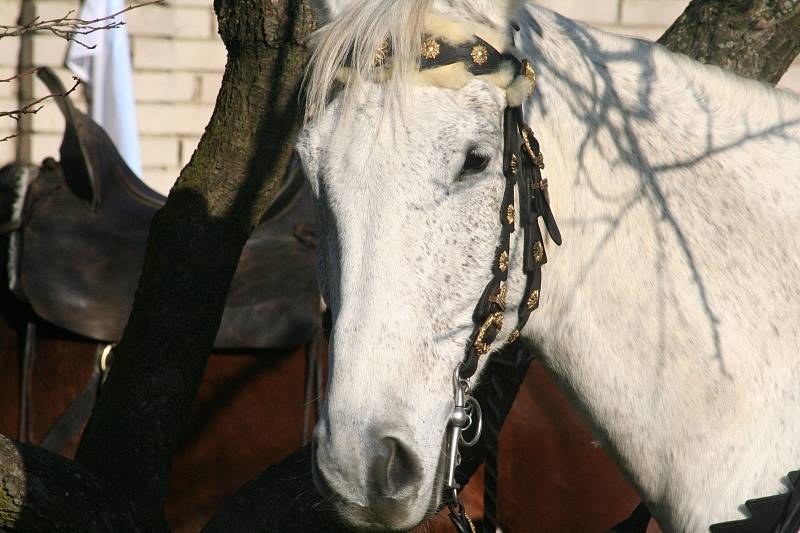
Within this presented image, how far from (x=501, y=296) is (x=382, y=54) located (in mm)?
414

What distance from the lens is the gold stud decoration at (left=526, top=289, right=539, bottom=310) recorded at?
1.50 meters

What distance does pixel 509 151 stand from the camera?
144 centimetres

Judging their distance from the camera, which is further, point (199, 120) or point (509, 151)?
point (199, 120)

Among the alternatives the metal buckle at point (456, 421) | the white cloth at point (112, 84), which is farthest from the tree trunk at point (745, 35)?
the white cloth at point (112, 84)

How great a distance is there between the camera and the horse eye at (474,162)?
1.41m

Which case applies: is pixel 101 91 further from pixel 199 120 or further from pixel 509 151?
pixel 509 151

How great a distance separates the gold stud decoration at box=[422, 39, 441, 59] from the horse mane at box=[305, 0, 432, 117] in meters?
0.01

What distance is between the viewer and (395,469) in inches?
53.1

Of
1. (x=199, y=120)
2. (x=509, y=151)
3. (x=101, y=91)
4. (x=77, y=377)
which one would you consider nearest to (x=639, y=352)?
(x=509, y=151)

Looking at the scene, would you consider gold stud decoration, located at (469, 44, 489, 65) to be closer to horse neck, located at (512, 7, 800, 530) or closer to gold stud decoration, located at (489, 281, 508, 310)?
horse neck, located at (512, 7, 800, 530)

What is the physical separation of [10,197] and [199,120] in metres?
3.82

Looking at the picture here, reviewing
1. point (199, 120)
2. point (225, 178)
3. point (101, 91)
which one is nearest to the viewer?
point (225, 178)

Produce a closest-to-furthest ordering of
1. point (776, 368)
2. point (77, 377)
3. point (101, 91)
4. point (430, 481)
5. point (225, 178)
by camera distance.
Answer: point (430, 481) < point (776, 368) < point (225, 178) < point (77, 377) < point (101, 91)

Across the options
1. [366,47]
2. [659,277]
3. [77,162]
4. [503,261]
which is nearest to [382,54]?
[366,47]
